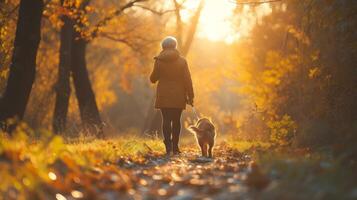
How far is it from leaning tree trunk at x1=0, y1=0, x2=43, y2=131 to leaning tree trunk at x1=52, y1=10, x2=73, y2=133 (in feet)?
19.0

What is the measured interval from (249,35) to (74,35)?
14791 millimetres

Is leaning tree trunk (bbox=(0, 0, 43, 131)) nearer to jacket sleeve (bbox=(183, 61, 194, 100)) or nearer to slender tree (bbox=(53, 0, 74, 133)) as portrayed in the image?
jacket sleeve (bbox=(183, 61, 194, 100))

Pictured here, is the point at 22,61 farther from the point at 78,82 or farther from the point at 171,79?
the point at 78,82

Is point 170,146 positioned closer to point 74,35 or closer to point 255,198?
point 255,198

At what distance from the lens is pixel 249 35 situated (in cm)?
3706

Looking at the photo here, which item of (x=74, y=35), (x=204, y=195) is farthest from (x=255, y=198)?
(x=74, y=35)

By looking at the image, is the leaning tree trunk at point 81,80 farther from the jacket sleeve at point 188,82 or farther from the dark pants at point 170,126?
the jacket sleeve at point 188,82

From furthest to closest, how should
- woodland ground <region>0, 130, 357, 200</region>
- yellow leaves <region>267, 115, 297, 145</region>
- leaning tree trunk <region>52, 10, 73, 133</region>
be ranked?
1. leaning tree trunk <region>52, 10, 73, 133</region>
2. yellow leaves <region>267, 115, 297, 145</region>
3. woodland ground <region>0, 130, 357, 200</region>

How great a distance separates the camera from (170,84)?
13.4 m

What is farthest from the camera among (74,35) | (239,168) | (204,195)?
(74,35)

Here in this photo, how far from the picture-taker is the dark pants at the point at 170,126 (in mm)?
13413

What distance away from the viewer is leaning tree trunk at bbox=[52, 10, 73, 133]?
2202 centimetres

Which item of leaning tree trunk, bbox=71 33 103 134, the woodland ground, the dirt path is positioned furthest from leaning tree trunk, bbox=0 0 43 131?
leaning tree trunk, bbox=71 33 103 134

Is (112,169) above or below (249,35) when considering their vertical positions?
below
